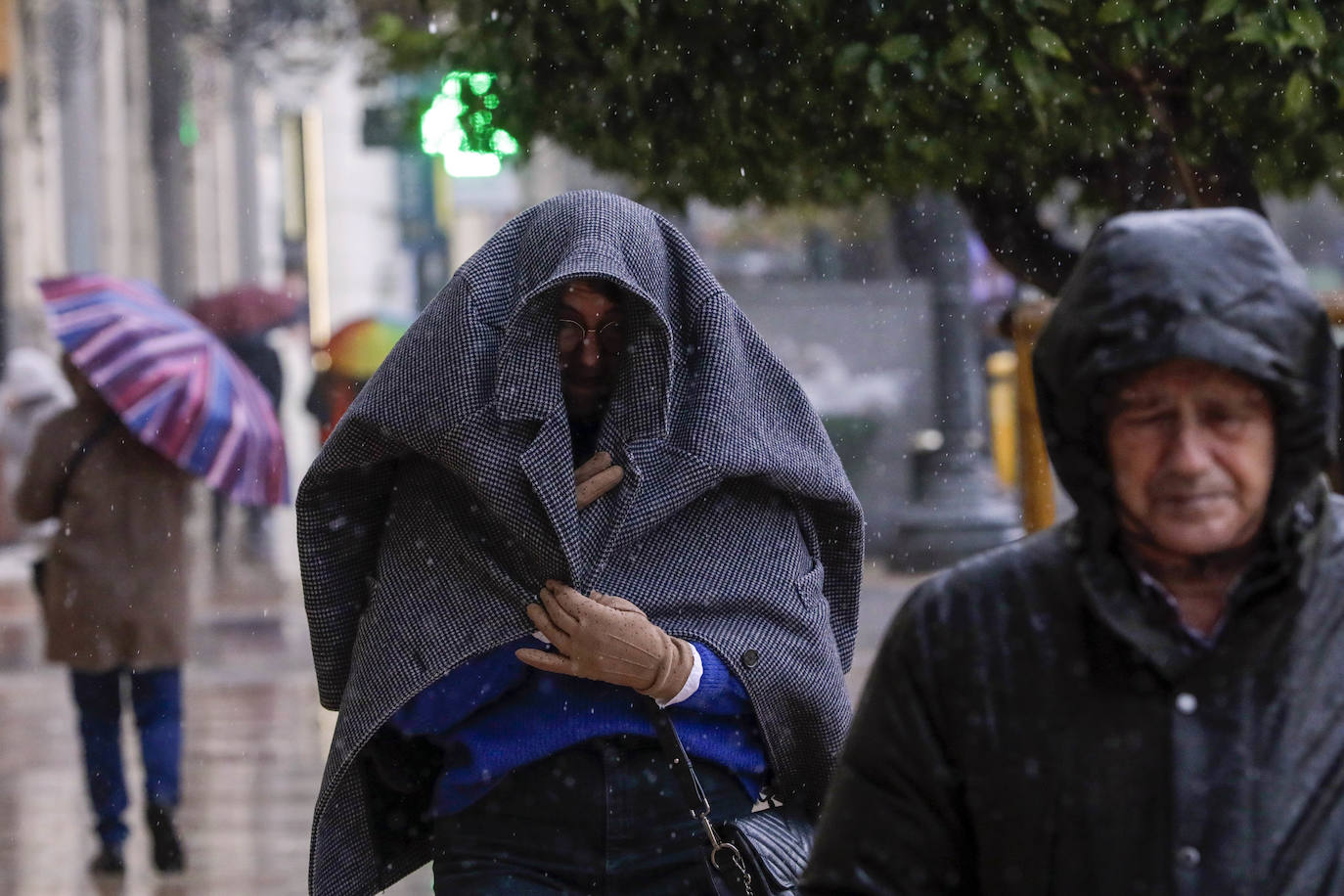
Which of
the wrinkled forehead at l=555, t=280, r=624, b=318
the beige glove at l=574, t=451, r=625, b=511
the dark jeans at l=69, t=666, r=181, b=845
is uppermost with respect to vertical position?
the wrinkled forehead at l=555, t=280, r=624, b=318

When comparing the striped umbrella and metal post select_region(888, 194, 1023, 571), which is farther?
metal post select_region(888, 194, 1023, 571)

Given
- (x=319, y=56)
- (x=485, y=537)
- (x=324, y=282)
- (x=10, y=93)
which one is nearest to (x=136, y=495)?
(x=485, y=537)

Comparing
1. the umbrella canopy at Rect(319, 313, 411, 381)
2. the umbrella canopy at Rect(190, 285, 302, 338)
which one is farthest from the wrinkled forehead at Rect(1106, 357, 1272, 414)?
the umbrella canopy at Rect(190, 285, 302, 338)

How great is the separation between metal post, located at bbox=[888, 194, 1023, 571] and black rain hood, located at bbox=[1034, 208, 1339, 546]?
36.2 ft

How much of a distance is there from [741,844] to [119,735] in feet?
13.5

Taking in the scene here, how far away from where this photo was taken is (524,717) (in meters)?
2.95

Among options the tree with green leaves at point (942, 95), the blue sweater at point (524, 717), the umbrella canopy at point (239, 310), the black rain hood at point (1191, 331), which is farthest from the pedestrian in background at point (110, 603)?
the umbrella canopy at point (239, 310)

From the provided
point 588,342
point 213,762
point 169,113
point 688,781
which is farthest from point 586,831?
point 169,113

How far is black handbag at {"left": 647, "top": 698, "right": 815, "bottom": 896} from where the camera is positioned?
2.86 metres

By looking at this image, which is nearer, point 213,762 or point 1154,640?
point 1154,640

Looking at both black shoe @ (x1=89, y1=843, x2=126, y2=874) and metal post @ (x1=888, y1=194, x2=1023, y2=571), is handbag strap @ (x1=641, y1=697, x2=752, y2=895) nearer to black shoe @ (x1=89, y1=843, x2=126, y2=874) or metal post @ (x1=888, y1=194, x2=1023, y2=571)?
black shoe @ (x1=89, y1=843, x2=126, y2=874)

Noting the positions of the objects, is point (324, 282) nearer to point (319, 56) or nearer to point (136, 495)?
point (319, 56)

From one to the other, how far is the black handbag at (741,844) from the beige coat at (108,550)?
386cm

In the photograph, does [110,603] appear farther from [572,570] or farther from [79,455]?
[572,570]
